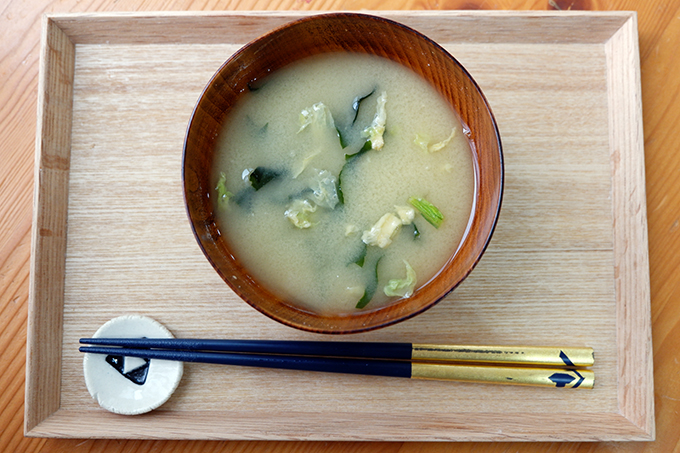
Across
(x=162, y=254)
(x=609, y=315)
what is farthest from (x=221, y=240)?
(x=609, y=315)

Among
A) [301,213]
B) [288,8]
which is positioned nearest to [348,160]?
[301,213]

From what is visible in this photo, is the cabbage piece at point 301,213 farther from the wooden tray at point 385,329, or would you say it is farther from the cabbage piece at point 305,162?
the wooden tray at point 385,329

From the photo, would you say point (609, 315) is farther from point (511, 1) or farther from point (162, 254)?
point (162, 254)

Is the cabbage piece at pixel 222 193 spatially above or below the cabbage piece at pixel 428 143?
below

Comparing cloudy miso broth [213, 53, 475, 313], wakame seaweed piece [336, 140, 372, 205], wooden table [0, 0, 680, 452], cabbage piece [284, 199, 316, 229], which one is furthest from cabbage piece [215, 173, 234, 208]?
wooden table [0, 0, 680, 452]

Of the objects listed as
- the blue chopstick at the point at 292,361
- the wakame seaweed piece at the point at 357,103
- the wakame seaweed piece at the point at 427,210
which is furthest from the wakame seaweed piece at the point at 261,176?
the blue chopstick at the point at 292,361

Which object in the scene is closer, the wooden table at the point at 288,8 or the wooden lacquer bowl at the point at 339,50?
the wooden lacquer bowl at the point at 339,50

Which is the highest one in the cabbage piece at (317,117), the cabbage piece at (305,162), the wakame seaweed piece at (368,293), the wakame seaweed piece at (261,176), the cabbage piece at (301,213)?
the cabbage piece at (317,117)
